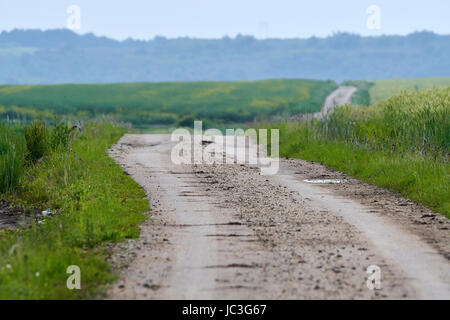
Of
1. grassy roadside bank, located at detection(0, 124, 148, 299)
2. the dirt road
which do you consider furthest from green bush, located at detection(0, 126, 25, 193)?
the dirt road

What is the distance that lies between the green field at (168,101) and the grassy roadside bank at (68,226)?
1679 inches

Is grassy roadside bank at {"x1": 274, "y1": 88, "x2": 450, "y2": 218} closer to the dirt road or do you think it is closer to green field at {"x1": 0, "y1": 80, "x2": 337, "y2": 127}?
the dirt road

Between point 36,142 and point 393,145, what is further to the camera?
point 36,142

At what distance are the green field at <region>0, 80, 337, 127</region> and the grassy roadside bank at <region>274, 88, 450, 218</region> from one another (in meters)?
32.9

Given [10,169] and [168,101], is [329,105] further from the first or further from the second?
[10,169]

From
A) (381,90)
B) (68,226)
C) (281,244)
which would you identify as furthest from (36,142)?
(381,90)

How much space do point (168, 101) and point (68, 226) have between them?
89.5 meters

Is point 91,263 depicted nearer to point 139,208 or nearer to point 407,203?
point 139,208

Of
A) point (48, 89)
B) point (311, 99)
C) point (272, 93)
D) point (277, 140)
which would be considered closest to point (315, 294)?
point (277, 140)

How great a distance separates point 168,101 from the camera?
101625 millimetres

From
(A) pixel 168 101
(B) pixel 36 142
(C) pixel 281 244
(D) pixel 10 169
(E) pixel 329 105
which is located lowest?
(A) pixel 168 101

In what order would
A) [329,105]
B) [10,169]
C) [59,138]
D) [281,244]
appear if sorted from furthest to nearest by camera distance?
[329,105]
[59,138]
[10,169]
[281,244]

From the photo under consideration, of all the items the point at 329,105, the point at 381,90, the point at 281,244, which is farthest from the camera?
the point at 381,90

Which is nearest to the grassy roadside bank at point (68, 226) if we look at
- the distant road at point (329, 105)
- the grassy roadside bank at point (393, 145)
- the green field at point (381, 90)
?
the grassy roadside bank at point (393, 145)
